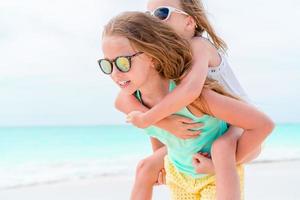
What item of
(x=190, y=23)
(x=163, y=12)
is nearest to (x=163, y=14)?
(x=163, y=12)

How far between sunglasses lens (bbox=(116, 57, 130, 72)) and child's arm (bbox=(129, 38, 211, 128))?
0.66 feet

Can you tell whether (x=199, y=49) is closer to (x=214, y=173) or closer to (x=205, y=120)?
(x=205, y=120)

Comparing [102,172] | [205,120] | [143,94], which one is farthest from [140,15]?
[102,172]

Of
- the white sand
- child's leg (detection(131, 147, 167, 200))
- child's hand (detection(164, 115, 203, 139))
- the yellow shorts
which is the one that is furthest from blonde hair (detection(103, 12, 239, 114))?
the white sand

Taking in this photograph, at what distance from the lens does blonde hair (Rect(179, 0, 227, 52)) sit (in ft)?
8.59

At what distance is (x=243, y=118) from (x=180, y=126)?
0.27 meters

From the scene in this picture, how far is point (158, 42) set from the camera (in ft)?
7.97

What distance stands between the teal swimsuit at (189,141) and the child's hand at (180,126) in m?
0.02

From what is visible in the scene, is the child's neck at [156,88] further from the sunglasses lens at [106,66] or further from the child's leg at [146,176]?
the child's leg at [146,176]

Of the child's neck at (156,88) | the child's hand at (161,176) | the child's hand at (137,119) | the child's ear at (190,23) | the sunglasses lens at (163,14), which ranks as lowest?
the child's hand at (161,176)

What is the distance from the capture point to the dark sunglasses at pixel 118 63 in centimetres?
241

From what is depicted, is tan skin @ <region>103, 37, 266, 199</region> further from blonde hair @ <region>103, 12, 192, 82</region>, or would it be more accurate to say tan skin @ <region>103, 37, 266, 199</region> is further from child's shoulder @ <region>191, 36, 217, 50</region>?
child's shoulder @ <region>191, 36, 217, 50</region>

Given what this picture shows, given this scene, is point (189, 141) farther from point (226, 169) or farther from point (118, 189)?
point (118, 189)

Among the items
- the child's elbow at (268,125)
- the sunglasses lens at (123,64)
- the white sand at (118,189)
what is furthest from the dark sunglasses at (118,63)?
the white sand at (118,189)
